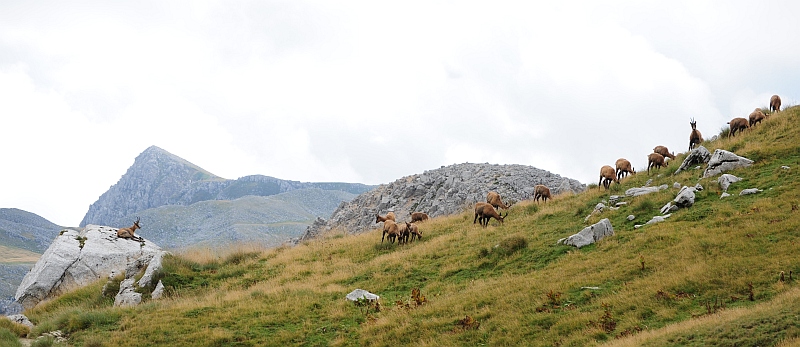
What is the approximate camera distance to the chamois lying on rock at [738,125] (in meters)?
26.8

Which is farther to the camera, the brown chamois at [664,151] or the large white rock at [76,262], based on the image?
the brown chamois at [664,151]

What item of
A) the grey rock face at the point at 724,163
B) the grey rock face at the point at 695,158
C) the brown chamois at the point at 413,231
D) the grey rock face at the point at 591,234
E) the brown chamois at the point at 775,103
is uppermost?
A: the brown chamois at the point at 775,103

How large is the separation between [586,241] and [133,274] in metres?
18.2

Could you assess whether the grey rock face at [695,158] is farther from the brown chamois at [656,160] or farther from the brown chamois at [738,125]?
the brown chamois at [738,125]

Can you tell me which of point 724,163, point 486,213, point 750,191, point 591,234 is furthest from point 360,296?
point 724,163

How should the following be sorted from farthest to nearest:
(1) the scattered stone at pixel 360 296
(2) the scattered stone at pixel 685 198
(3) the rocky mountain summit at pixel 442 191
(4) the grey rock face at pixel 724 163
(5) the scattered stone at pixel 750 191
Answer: (3) the rocky mountain summit at pixel 442 191, (4) the grey rock face at pixel 724 163, (2) the scattered stone at pixel 685 198, (5) the scattered stone at pixel 750 191, (1) the scattered stone at pixel 360 296

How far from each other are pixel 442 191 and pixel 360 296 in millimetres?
27284

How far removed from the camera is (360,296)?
55.9ft

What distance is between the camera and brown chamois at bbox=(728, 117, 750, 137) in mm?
26766

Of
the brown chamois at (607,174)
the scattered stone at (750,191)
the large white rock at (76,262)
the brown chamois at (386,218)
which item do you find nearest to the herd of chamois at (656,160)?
the brown chamois at (607,174)

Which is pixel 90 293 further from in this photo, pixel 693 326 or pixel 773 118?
pixel 773 118

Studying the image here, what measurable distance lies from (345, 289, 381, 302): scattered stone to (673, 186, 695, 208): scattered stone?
10846 mm

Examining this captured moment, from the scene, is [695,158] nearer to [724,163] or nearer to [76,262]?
[724,163]

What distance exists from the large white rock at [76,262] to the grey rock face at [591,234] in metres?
17.4
